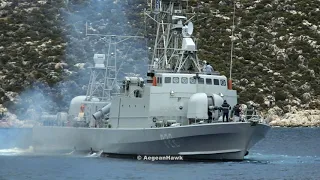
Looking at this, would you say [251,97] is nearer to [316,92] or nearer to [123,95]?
[316,92]

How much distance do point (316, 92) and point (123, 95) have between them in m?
68.7

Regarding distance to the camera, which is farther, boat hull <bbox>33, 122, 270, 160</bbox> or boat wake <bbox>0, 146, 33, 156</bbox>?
boat wake <bbox>0, 146, 33, 156</bbox>

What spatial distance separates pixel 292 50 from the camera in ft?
448

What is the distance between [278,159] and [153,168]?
1212 centimetres

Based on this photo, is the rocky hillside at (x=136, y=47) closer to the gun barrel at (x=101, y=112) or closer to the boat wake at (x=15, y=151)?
the boat wake at (x=15, y=151)

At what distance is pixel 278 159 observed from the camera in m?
61.5

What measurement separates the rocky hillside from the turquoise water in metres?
49.2

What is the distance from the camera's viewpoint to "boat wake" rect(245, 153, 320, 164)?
5850 cm

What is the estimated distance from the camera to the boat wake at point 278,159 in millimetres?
58500

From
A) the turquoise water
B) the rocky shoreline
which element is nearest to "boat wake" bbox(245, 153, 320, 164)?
the turquoise water

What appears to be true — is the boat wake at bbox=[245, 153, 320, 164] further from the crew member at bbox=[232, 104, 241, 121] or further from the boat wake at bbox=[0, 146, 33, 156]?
the boat wake at bbox=[0, 146, 33, 156]

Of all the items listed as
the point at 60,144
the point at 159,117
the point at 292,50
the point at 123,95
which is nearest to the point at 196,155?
the point at 159,117

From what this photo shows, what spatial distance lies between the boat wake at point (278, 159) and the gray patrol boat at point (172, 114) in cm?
184

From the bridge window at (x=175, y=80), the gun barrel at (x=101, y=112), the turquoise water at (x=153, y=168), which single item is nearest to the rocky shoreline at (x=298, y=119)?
the turquoise water at (x=153, y=168)
